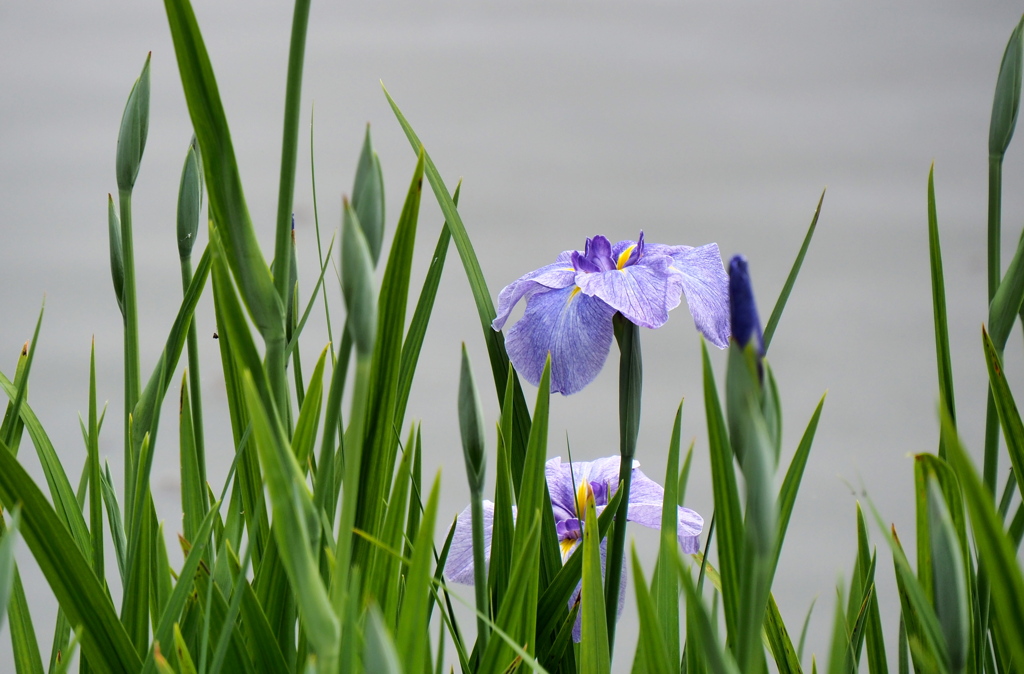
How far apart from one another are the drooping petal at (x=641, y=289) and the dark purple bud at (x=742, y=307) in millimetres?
84

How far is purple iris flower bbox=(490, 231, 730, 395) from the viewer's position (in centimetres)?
22

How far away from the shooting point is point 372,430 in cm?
16

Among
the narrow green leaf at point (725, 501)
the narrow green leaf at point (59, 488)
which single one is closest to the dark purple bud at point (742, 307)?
the narrow green leaf at point (725, 501)

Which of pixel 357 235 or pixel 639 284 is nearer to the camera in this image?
pixel 357 235

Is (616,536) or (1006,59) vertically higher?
(1006,59)

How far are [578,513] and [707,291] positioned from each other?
0.09 meters

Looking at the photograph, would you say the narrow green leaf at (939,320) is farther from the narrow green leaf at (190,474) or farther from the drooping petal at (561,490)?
the narrow green leaf at (190,474)

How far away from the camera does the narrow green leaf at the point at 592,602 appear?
178mm

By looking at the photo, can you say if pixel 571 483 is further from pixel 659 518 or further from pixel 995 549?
pixel 995 549

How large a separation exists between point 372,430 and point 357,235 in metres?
0.06

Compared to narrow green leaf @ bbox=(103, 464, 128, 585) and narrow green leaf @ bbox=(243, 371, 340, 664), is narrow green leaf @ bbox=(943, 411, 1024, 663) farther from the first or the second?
narrow green leaf @ bbox=(103, 464, 128, 585)

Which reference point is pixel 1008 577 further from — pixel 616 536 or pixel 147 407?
pixel 147 407

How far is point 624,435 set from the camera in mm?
201

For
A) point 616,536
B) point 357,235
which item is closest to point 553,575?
→ point 616,536
